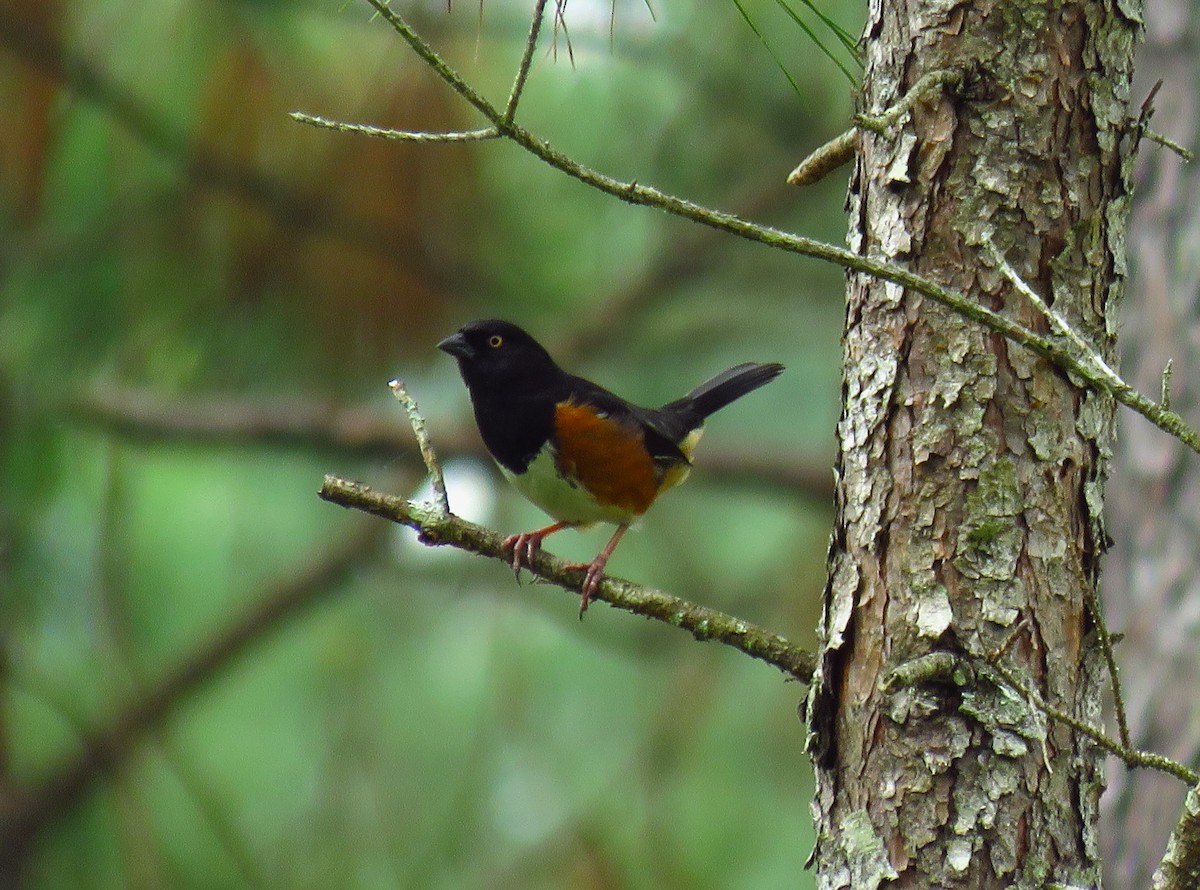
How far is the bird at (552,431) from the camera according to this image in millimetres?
3695

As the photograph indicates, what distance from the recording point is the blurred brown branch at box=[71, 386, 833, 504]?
4.49 m

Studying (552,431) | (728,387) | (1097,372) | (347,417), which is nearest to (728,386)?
(728,387)

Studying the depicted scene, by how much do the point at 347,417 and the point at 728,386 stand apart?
4.26ft

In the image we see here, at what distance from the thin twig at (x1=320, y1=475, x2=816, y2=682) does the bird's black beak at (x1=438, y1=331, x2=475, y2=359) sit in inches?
63.1

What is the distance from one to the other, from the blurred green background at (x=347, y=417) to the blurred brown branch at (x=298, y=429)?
12 mm

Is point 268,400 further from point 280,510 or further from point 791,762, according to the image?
point 791,762

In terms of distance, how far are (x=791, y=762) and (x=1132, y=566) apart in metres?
3.09

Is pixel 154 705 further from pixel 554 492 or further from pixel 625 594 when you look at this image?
pixel 625 594

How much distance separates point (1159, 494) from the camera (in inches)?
127

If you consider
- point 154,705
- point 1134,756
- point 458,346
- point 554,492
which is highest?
point 458,346

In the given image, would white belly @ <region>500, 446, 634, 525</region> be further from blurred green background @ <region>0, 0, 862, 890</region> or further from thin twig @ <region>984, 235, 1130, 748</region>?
thin twig @ <region>984, 235, 1130, 748</region>

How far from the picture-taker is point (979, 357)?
1753 millimetres

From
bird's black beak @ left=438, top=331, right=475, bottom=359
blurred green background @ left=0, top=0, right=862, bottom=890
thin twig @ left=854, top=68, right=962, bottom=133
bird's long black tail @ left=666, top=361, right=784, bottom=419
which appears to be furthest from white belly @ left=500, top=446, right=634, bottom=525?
thin twig @ left=854, top=68, right=962, bottom=133

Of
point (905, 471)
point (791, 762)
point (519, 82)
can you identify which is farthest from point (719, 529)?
point (519, 82)
